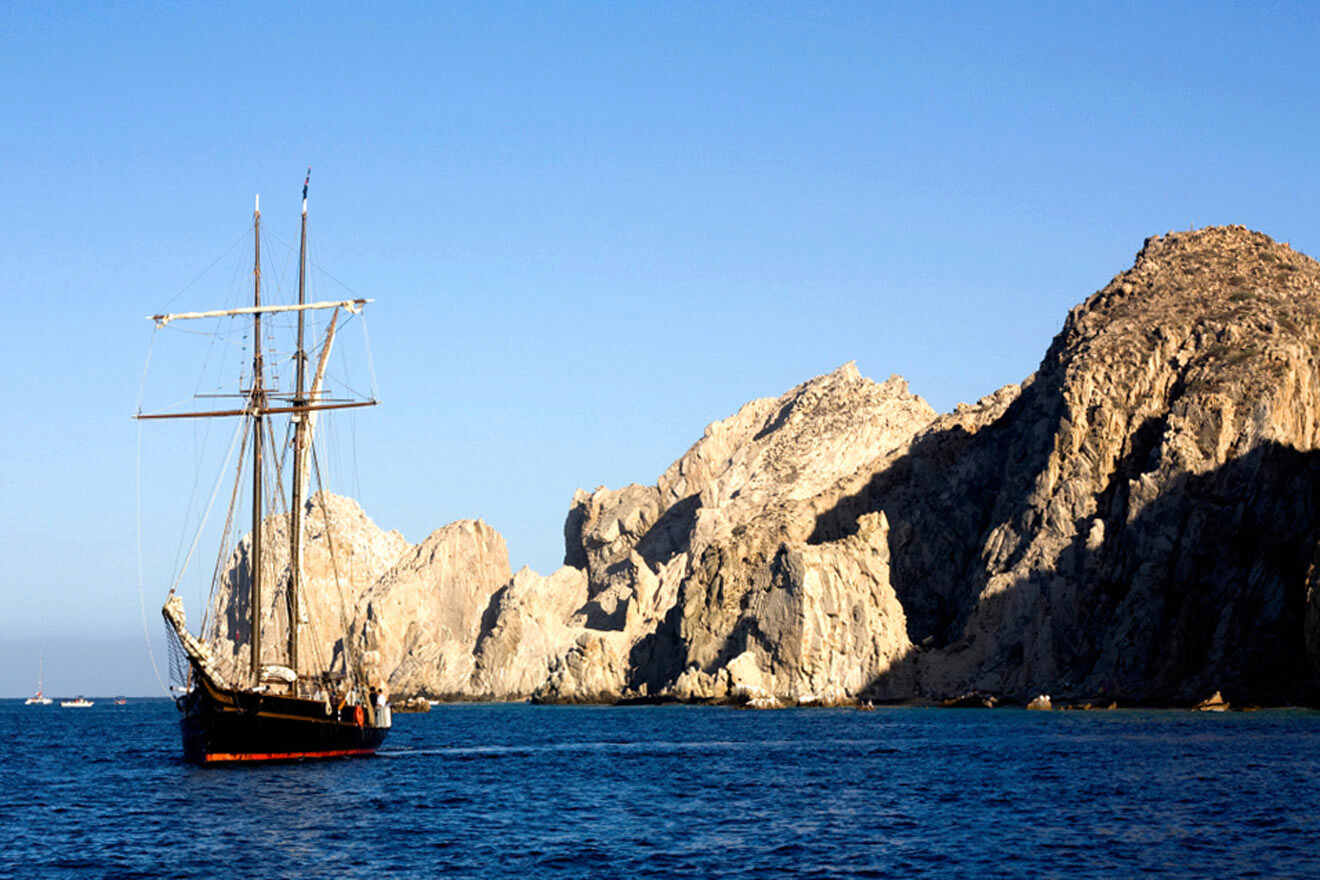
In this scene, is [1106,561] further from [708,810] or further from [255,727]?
[708,810]

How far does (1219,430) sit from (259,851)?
134 m

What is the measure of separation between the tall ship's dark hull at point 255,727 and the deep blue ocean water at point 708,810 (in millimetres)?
1355

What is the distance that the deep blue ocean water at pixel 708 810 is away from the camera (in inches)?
1709

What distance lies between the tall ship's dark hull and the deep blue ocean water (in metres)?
1.36

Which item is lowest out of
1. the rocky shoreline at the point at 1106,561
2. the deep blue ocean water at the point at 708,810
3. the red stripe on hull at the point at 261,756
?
the deep blue ocean water at the point at 708,810

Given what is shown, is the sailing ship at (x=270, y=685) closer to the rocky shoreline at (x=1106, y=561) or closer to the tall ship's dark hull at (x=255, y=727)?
the tall ship's dark hull at (x=255, y=727)

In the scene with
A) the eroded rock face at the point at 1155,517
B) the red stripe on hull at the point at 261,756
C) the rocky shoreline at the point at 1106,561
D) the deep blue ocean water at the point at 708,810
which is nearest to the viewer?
the deep blue ocean water at the point at 708,810

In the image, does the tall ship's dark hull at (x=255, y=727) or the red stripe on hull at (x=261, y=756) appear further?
the red stripe on hull at (x=261, y=756)

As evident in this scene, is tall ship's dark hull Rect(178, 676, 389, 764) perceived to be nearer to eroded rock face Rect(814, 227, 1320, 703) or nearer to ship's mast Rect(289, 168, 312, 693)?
ship's mast Rect(289, 168, 312, 693)

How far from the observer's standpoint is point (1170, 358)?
17588cm

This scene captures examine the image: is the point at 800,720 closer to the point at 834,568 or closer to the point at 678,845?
the point at 834,568

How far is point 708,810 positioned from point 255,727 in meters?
26.4

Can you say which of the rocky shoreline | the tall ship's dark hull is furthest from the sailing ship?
the rocky shoreline

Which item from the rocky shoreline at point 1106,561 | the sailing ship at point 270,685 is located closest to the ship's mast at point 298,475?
the sailing ship at point 270,685
